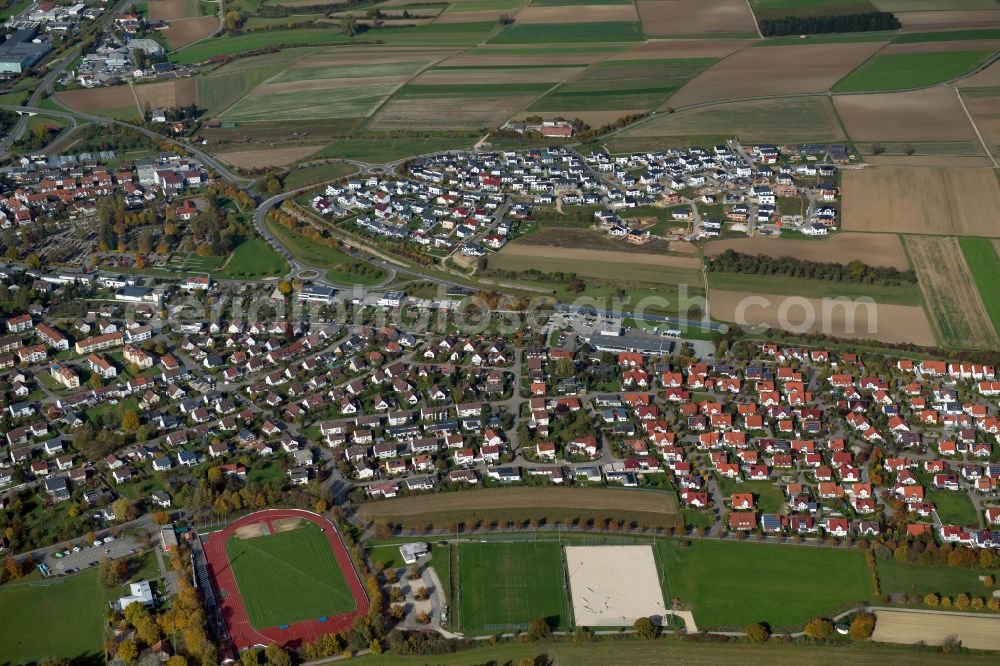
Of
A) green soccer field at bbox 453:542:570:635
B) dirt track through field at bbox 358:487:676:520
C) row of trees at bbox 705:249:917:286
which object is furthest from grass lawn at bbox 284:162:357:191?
green soccer field at bbox 453:542:570:635

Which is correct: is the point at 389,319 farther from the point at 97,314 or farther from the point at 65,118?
the point at 65,118

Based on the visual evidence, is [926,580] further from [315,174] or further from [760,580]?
[315,174]

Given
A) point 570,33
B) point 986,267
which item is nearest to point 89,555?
point 986,267

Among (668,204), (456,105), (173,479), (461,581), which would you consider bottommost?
(461,581)

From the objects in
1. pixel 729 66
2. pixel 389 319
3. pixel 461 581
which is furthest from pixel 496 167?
pixel 461 581

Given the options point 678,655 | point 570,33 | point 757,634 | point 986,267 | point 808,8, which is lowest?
point 678,655

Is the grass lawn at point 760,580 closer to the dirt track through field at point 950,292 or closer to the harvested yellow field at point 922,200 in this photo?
the dirt track through field at point 950,292
